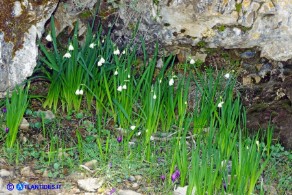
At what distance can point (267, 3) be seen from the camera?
4.69 metres

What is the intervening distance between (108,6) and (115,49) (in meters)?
0.49

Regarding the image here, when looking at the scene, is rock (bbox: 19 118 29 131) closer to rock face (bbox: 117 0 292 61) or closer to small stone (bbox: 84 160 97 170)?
small stone (bbox: 84 160 97 170)

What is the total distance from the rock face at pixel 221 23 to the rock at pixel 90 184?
4.95 feet

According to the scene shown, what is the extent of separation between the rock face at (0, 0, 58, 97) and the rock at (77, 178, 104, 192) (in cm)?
101

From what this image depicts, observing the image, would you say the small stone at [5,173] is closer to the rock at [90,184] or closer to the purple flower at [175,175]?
the rock at [90,184]

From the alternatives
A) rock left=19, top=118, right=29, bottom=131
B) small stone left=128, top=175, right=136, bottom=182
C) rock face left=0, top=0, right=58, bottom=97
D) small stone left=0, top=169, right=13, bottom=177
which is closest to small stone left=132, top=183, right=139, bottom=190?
small stone left=128, top=175, right=136, bottom=182

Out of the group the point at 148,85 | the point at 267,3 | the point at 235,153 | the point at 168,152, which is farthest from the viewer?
the point at 267,3

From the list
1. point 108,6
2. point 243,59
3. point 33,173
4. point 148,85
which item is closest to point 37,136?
point 33,173

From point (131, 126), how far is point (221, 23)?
3.83 feet

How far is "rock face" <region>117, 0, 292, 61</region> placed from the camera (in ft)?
15.4

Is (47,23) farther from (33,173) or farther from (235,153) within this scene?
(235,153)

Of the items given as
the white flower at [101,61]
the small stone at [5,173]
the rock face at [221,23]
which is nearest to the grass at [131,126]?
the white flower at [101,61]

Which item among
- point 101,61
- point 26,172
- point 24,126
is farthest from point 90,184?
point 101,61

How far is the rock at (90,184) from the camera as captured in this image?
3748 millimetres
